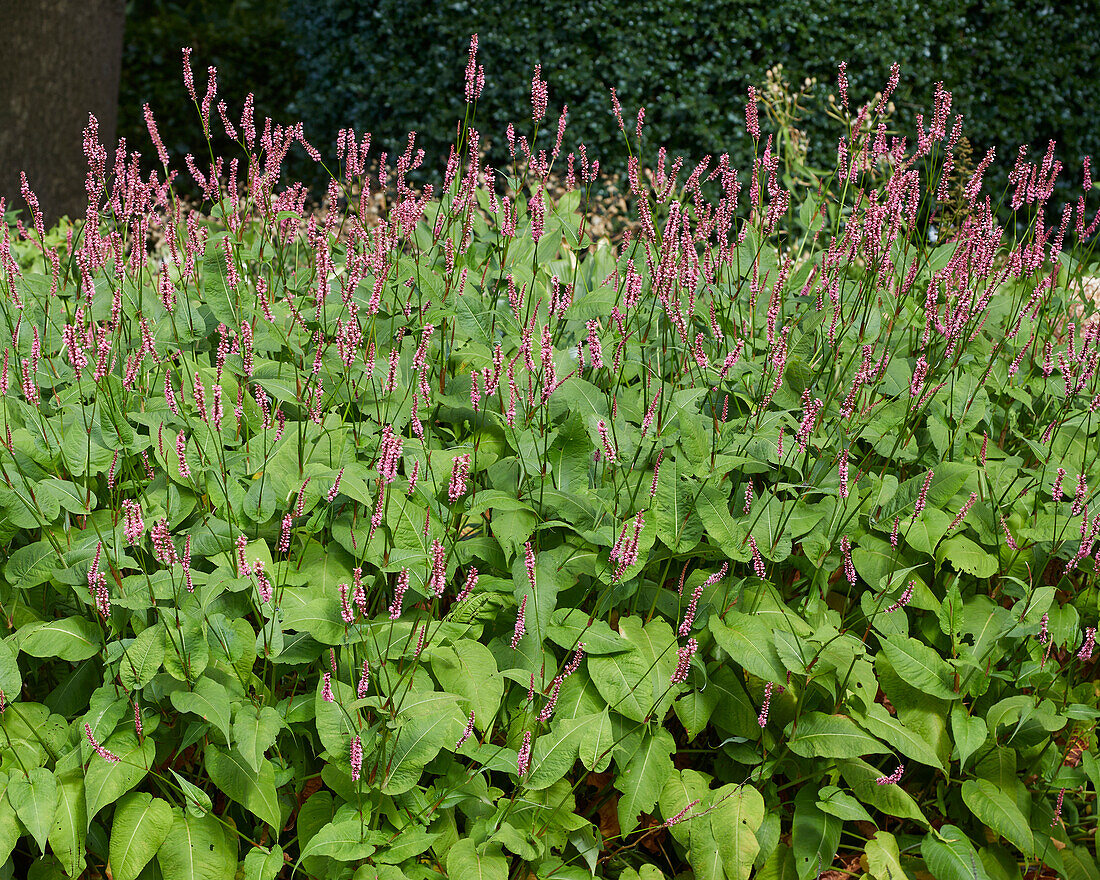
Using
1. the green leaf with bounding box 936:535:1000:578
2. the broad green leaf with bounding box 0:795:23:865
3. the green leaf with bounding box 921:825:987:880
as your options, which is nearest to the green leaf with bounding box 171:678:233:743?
the broad green leaf with bounding box 0:795:23:865

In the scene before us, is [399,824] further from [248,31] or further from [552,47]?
[248,31]

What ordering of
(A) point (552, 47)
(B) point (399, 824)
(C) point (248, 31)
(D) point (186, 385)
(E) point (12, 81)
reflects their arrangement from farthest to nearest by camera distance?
(C) point (248, 31)
(A) point (552, 47)
(E) point (12, 81)
(D) point (186, 385)
(B) point (399, 824)

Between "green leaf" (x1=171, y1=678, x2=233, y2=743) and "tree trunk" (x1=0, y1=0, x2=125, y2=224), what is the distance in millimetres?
6679

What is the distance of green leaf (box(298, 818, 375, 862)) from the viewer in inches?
76.9

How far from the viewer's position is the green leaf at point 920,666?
228 centimetres

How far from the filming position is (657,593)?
7.94 ft

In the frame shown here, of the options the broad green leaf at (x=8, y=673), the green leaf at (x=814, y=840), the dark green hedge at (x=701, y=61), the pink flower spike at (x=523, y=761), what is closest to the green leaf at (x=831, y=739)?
the green leaf at (x=814, y=840)

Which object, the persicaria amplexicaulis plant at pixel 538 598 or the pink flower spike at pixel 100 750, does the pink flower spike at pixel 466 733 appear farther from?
the pink flower spike at pixel 100 750

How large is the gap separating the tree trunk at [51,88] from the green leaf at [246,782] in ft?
22.1

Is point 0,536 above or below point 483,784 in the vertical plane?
above

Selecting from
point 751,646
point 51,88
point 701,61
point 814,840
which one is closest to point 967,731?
point 814,840

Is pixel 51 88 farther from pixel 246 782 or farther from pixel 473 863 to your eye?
pixel 473 863

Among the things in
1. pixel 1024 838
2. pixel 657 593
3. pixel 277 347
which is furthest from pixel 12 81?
pixel 1024 838

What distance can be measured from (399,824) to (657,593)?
31.4 inches
